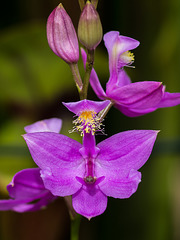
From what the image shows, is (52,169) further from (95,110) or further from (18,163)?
(18,163)

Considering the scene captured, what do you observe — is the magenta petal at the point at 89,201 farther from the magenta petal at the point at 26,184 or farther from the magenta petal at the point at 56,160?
the magenta petal at the point at 26,184

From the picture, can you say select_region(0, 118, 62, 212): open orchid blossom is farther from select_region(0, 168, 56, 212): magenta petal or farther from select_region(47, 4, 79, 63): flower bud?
select_region(47, 4, 79, 63): flower bud

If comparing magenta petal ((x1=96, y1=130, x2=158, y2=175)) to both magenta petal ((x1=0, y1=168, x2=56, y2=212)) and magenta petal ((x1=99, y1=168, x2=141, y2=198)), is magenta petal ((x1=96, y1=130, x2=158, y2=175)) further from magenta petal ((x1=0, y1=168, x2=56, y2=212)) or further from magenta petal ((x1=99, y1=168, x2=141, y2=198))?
magenta petal ((x1=0, y1=168, x2=56, y2=212))

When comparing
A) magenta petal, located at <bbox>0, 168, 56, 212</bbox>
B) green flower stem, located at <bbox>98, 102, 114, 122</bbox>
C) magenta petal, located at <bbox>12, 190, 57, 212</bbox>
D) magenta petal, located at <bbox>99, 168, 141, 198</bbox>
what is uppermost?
green flower stem, located at <bbox>98, 102, 114, 122</bbox>

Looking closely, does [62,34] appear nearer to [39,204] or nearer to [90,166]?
[90,166]

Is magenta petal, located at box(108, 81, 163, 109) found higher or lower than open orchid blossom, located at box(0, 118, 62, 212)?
higher

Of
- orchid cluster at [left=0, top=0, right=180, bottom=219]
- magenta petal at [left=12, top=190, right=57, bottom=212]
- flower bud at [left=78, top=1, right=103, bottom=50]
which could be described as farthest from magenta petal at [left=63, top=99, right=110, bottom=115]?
magenta petal at [left=12, top=190, right=57, bottom=212]

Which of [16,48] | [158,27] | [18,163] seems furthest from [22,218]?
[158,27]

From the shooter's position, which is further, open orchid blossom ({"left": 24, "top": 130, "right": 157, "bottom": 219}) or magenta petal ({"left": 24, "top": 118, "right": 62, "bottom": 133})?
magenta petal ({"left": 24, "top": 118, "right": 62, "bottom": 133})
